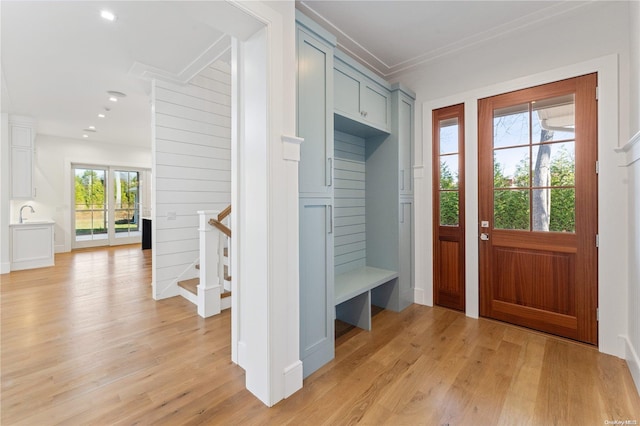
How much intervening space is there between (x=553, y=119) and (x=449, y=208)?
1229 millimetres

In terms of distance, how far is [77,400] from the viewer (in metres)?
1.76

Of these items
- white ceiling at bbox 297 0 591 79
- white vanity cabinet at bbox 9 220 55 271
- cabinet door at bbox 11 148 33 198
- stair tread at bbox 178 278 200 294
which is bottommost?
stair tread at bbox 178 278 200 294

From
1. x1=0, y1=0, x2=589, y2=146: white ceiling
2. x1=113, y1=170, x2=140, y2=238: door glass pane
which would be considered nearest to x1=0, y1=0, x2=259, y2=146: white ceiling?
x1=0, y1=0, x2=589, y2=146: white ceiling

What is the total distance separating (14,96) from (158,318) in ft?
15.2

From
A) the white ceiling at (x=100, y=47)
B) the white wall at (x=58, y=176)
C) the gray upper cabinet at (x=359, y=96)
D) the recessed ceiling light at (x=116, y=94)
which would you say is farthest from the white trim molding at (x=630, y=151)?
the white wall at (x=58, y=176)

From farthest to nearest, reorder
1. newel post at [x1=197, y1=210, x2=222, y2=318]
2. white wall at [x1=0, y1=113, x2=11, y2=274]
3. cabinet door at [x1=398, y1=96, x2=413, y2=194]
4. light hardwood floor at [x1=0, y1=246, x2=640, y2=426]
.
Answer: white wall at [x1=0, y1=113, x2=11, y2=274]
cabinet door at [x1=398, y1=96, x2=413, y2=194]
newel post at [x1=197, y1=210, x2=222, y2=318]
light hardwood floor at [x1=0, y1=246, x2=640, y2=426]

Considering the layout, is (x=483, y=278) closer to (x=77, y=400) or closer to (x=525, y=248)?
(x=525, y=248)

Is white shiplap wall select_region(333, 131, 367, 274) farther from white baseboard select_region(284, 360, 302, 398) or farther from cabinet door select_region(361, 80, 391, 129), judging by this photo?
white baseboard select_region(284, 360, 302, 398)

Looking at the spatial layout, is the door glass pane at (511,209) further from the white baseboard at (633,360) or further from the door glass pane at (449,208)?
the white baseboard at (633,360)

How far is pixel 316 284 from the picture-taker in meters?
2.09

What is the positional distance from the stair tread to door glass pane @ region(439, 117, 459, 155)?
349 centimetres

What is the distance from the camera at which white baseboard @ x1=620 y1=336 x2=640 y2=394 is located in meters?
1.83

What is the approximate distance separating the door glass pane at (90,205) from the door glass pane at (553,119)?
32.0ft

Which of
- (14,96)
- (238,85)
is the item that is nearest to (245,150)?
(238,85)
